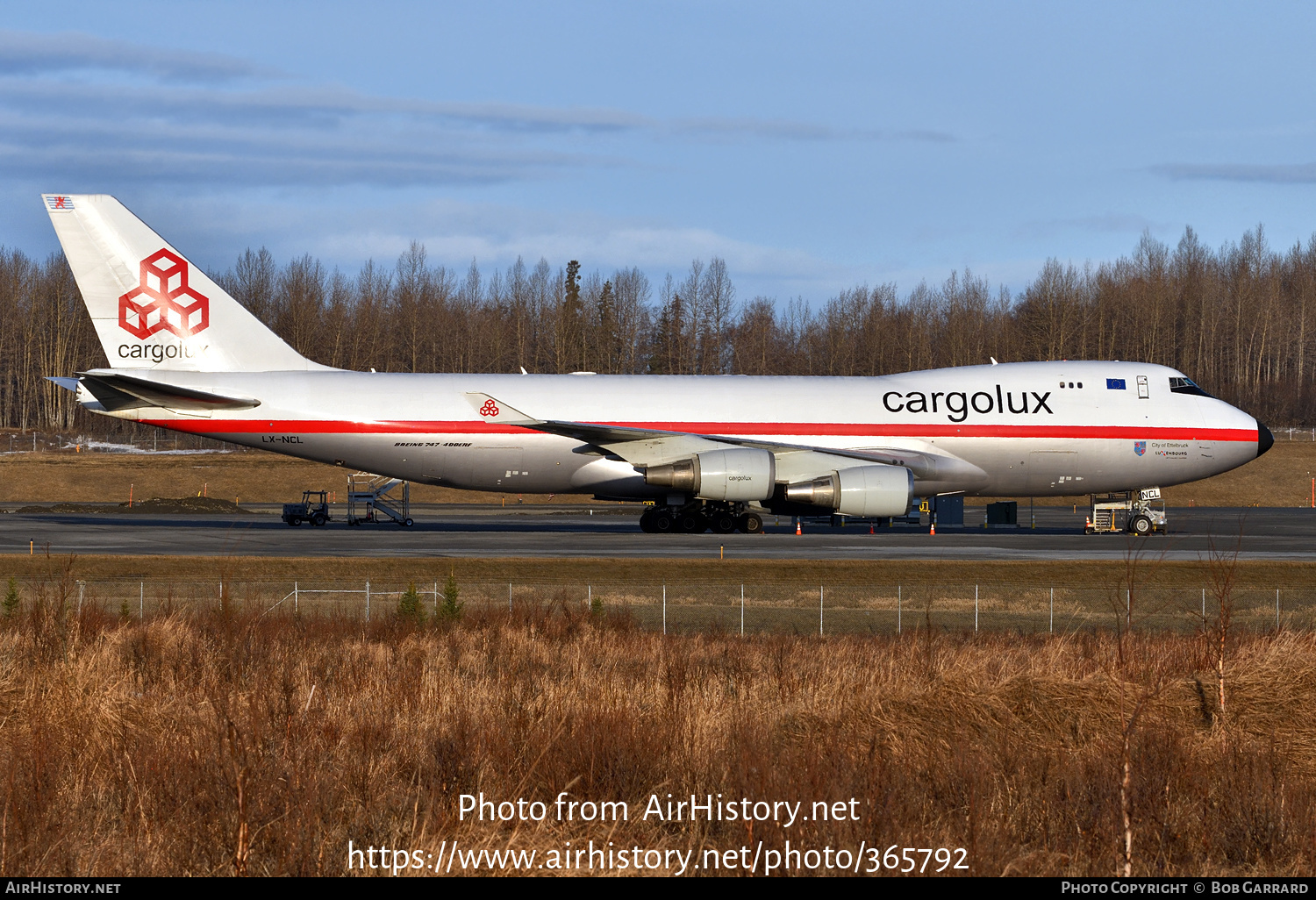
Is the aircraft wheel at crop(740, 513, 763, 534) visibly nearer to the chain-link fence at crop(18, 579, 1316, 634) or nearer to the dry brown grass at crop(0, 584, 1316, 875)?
the chain-link fence at crop(18, 579, 1316, 634)

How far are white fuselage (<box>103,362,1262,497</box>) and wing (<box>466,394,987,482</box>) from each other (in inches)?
6.3

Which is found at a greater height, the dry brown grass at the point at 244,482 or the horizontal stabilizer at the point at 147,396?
the horizontal stabilizer at the point at 147,396

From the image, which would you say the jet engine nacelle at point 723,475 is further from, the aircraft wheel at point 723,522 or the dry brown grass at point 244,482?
the dry brown grass at point 244,482

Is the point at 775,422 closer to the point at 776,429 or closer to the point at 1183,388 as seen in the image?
the point at 776,429

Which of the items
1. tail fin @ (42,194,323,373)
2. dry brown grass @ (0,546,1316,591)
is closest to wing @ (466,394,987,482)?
dry brown grass @ (0,546,1316,591)

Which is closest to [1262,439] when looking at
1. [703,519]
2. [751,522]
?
[751,522]

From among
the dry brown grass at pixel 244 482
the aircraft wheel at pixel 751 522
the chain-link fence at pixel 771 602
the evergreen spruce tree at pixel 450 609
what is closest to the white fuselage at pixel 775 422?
the aircraft wheel at pixel 751 522

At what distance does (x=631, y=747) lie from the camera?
31.7 feet

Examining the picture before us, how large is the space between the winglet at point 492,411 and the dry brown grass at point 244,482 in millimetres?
28347

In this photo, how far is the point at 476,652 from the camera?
15602 mm

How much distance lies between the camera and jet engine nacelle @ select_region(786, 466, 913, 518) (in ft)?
104

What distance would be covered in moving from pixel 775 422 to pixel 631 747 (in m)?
25.1

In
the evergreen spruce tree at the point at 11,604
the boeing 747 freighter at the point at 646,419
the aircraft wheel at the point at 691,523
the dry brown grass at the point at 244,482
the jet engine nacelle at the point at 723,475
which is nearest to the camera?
the evergreen spruce tree at the point at 11,604

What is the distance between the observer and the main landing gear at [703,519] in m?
35.2
